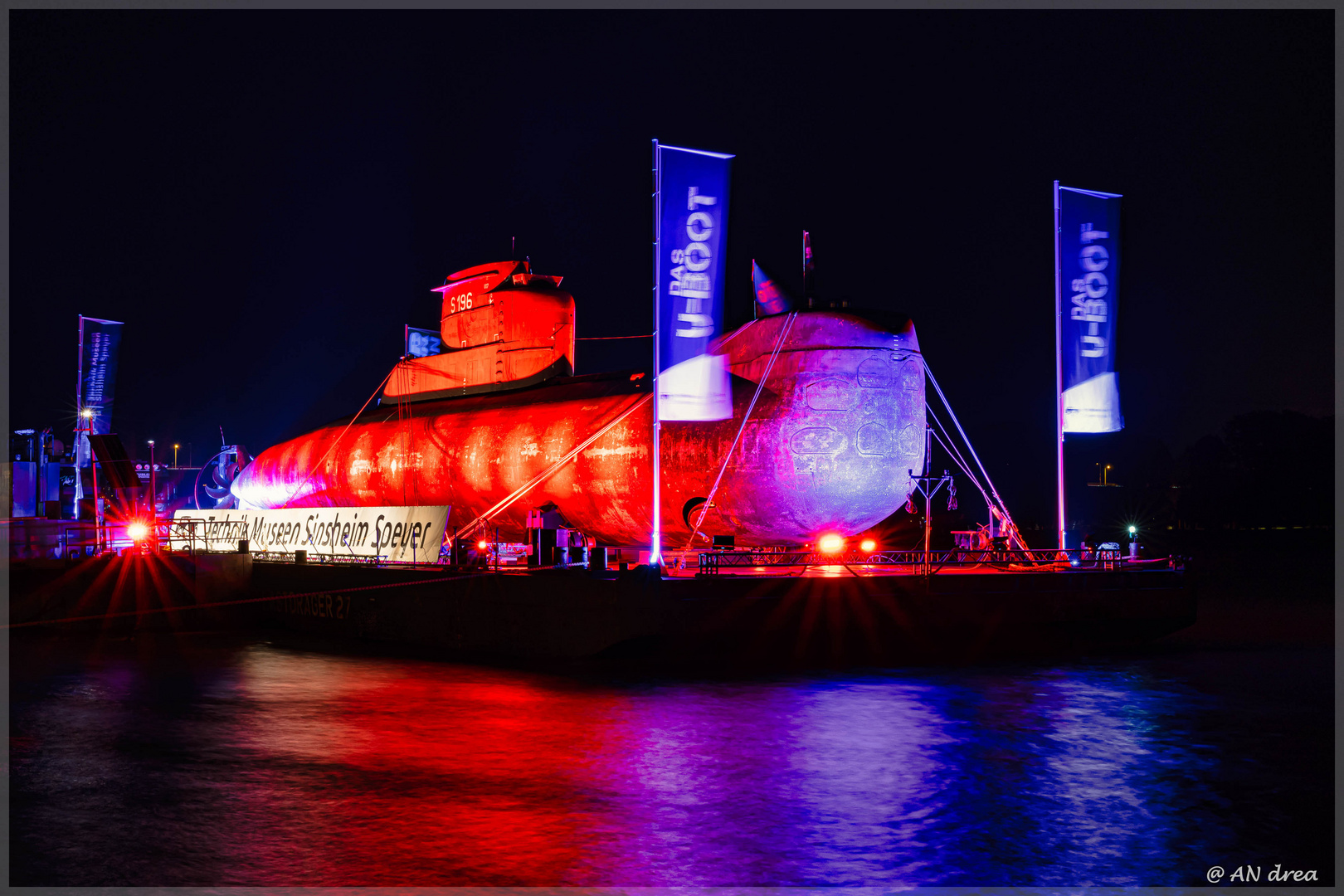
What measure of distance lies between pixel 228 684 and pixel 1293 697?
55.3 ft

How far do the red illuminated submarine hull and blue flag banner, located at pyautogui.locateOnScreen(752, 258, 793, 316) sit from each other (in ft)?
1.60

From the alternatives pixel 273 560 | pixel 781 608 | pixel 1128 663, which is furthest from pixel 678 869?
pixel 273 560

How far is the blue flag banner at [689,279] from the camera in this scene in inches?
786

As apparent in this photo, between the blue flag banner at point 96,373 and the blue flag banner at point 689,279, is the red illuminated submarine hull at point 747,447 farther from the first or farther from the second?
the blue flag banner at point 96,373

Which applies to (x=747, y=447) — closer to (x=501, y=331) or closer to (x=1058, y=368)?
(x=1058, y=368)

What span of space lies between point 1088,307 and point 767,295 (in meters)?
6.98

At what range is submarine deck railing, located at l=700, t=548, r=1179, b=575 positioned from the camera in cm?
→ 1972

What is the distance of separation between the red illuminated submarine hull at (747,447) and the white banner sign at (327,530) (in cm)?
301

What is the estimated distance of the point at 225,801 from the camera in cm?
1027

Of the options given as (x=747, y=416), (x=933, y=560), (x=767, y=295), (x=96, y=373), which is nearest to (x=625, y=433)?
(x=747, y=416)

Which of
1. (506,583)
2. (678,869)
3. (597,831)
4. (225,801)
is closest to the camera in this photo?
(678,869)

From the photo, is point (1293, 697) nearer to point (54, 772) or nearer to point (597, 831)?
point (597, 831)

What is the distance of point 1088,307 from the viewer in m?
24.2

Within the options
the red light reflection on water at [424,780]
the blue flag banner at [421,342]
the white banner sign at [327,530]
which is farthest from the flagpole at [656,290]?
the blue flag banner at [421,342]
